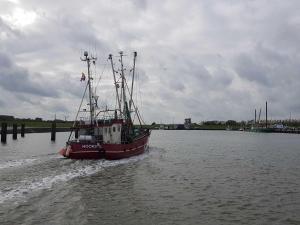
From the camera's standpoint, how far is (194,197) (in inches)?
957

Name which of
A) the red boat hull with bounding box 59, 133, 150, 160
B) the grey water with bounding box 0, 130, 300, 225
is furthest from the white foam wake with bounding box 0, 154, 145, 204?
the red boat hull with bounding box 59, 133, 150, 160

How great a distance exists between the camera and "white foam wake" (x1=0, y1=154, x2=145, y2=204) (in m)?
22.3

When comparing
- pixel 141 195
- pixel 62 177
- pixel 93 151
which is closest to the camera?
pixel 141 195

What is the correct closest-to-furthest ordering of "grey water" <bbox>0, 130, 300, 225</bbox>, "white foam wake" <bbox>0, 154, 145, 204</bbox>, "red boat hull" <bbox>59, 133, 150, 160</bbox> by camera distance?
"grey water" <bbox>0, 130, 300, 225</bbox> → "white foam wake" <bbox>0, 154, 145, 204</bbox> → "red boat hull" <bbox>59, 133, 150, 160</bbox>

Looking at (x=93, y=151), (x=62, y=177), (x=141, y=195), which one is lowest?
(x=141, y=195)

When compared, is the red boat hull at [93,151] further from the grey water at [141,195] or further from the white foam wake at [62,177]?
the grey water at [141,195]

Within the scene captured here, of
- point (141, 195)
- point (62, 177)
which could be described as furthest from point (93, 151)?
point (141, 195)

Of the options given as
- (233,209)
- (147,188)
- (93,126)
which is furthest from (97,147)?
(233,209)

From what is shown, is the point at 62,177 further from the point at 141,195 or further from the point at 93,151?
the point at 93,151

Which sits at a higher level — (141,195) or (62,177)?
(62,177)

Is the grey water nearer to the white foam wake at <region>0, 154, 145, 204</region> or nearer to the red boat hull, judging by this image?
the white foam wake at <region>0, 154, 145, 204</region>

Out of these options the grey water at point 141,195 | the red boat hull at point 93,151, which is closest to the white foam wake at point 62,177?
the grey water at point 141,195

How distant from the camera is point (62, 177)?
28.7 m

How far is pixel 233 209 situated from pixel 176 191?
17.8 ft
